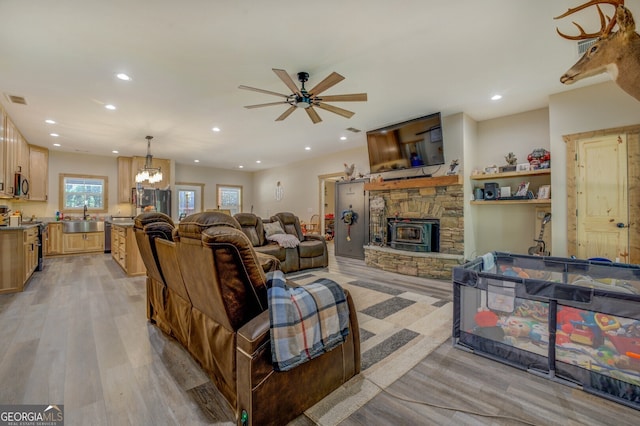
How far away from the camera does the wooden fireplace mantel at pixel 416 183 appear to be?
4.43 metres

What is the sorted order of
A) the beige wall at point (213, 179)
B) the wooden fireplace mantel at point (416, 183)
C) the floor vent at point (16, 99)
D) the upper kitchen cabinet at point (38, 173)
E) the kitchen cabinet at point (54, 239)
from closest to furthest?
the floor vent at point (16, 99), the wooden fireplace mantel at point (416, 183), the upper kitchen cabinet at point (38, 173), the kitchen cabinet at point (54, 239), the beige wall at point (213, 179)

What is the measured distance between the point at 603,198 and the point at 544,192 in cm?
64

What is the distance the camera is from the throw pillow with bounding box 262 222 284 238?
5203 millimetres

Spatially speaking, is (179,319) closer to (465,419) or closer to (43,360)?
(43,360)

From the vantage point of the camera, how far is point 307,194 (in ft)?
28.2

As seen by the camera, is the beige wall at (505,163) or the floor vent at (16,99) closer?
the floor vent at (16,99)

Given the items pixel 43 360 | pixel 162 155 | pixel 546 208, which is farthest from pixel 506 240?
pixel 162 155

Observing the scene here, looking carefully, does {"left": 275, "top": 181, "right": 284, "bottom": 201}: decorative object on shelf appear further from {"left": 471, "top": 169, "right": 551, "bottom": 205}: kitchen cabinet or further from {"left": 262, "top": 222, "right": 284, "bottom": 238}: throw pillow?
{"left": 471, "top": 169, "right": 551, "bottom": 205}: kitchen cabinet

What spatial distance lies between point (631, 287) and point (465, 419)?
165 cm

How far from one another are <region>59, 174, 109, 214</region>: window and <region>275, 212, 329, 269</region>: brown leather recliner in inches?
225

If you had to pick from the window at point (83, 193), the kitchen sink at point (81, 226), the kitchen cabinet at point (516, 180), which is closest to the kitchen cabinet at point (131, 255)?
the kitchen sink at point (81, 226)

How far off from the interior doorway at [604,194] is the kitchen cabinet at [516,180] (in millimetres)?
355

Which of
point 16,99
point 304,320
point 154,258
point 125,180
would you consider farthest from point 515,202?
point 125,180

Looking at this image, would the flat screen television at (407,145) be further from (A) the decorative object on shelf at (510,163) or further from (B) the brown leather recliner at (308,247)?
(B) the brown leather recliner at (308,247)
